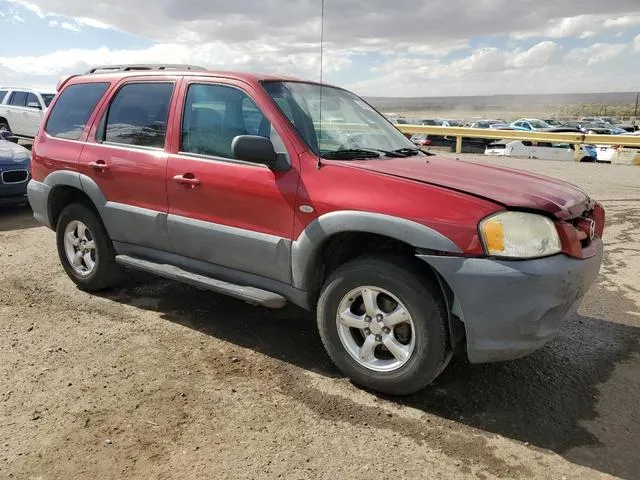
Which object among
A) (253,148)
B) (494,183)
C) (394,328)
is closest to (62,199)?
(253,148)

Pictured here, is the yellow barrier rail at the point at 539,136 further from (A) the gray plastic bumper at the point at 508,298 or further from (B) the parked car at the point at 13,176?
(A) the gray plastic bumper at the point at 508,298

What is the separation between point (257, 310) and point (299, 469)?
2.15m

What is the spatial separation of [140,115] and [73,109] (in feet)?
3.20

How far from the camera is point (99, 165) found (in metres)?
4.54

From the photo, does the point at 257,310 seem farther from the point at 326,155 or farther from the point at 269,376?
the point at 326,155

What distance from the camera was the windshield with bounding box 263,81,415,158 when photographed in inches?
147

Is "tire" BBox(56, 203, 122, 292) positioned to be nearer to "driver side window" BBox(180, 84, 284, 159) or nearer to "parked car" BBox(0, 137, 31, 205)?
"driver side window" BBox(180, 84, 284, 159)

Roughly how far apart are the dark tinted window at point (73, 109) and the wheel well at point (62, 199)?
0.47 m

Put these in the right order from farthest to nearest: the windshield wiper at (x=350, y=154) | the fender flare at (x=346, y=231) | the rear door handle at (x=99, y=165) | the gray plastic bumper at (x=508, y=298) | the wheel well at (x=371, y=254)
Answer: the rear door handle at (x=99, y=165) → the windshield wiper at (x=350, y=154) → the wheel well at (x=371, y=254) → the fender flare at (x=346, y=231) → the gray plastic bumper at (x=508, y=298)

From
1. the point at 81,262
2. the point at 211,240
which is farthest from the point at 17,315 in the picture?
the point at 211,240

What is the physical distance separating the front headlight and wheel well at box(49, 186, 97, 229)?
3450 mm

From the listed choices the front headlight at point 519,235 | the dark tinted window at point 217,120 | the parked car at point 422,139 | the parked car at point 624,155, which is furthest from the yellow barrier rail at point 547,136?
the front headlight at point 519,235

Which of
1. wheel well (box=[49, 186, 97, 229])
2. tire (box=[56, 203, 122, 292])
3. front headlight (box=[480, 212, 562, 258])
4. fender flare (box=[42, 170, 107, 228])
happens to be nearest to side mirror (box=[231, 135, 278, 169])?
front headlight (box=[480, 212, 562, 258])

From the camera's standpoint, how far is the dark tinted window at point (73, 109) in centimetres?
483
